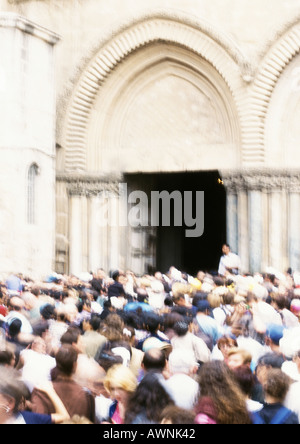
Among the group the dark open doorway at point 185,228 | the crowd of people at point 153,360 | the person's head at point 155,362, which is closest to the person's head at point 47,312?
the crowd of people at point 153,360

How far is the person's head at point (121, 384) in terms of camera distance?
4.55 metres

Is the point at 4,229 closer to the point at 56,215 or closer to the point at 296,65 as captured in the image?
the point at 56,215

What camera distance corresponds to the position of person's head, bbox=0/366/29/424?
429 cm

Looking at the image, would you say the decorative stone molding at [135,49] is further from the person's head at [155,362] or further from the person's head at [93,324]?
the person's head at [155,362]

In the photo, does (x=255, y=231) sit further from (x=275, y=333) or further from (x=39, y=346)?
(x=39, y=346)

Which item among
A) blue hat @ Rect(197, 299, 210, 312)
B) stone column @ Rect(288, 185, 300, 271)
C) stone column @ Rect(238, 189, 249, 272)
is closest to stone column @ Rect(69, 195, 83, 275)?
stone column @ Rect(238, 189, 249, 272)

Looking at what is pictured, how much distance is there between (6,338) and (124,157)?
898 centimetres

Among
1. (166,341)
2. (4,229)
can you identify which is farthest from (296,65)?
(166,341)

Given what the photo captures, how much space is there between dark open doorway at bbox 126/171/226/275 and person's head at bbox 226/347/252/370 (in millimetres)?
10267

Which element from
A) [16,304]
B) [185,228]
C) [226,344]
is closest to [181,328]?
[226,344]

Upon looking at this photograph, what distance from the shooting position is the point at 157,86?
48.8 ft

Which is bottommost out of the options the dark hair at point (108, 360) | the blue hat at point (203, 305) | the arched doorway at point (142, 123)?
the dark hair at point (108, 360)

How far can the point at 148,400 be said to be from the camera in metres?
4.45

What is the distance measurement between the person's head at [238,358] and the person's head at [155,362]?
1.41 ft
